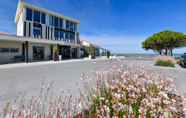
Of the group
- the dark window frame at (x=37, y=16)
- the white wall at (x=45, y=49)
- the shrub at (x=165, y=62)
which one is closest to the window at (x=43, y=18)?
the dark window frame at (x=37, y=16)

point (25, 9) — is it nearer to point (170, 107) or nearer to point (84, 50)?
point (84, 50)

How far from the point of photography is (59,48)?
119ft

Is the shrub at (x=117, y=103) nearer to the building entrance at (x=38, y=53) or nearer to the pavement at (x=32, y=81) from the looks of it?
the pavement at (x=32, y=81)

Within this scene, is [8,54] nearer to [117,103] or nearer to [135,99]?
[135,99]

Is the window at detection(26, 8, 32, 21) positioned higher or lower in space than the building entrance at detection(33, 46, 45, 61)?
higher

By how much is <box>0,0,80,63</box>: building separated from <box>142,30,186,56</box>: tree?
22.1 metres

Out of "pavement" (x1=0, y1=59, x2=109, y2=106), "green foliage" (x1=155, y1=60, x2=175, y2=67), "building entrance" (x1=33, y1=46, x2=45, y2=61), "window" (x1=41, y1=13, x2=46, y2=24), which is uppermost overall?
"window" (x1=41, y1=13, x2=46, y2=24)

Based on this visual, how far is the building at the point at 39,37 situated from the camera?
86.6 ft

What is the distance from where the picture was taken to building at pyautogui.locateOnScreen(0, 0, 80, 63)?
86.6 ft

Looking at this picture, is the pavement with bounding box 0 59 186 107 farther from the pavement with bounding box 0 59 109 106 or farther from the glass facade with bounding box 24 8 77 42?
the glass facade with bounding box 24 8 77 42

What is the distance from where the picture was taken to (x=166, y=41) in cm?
4759

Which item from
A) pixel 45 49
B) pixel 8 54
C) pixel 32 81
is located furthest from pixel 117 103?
pixel 45 49

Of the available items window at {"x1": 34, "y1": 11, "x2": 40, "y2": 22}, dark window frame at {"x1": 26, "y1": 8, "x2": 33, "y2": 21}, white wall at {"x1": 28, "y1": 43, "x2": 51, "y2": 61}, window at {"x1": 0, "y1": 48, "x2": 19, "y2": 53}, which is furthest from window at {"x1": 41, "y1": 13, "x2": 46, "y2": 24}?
window at {"x1": 0, "y1": 48, "x2": 19, "y2": 53}

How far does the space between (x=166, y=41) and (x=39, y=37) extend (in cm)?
3223
